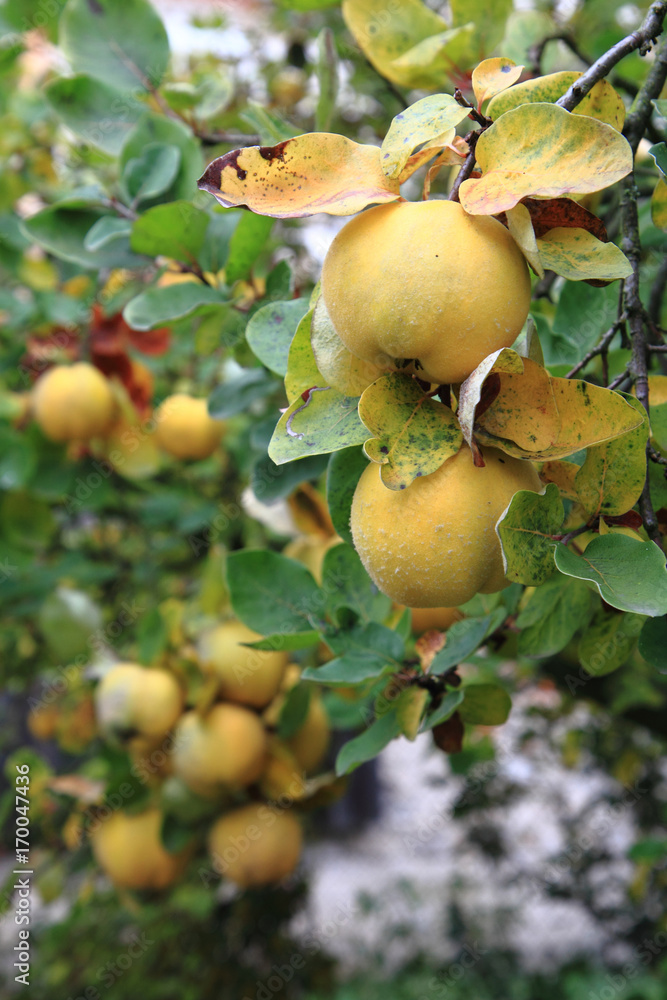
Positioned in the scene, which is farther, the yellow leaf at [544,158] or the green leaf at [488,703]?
the green leaf at [488,703]

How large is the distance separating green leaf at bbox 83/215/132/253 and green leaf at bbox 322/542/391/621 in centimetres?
32

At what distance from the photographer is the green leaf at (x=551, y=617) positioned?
0.49 metres

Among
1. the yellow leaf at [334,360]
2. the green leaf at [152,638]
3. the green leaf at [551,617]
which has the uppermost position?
the yellow leaf at [334,360]

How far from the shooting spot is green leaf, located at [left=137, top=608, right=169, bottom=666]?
107cm

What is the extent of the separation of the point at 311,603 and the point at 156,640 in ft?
1.77

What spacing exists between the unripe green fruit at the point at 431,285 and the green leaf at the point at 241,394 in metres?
0.43

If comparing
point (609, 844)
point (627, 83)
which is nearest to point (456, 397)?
point (627, 83)

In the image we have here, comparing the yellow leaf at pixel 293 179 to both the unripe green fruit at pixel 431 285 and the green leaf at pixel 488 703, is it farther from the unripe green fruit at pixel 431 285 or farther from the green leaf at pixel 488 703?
the green leaf at pixel 488 703

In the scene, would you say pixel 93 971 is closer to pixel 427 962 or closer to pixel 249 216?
pixel 427 962

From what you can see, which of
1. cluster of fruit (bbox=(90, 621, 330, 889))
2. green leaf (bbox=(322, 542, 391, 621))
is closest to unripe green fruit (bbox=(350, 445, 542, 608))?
green leaf (bbox=(322, 542, 391, 621))

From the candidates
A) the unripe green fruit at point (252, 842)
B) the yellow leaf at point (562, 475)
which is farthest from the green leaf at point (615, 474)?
the unripe green fruit at point (252, 842)

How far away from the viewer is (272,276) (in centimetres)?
68

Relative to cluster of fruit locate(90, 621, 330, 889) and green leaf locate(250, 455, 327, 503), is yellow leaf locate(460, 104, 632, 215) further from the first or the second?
cluster of fruit locate(90, 621, 330, 889)

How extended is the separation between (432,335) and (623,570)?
15 centimetres
